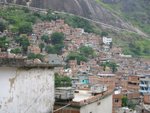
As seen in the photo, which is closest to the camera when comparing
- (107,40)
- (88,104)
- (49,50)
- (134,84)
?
(88,104)

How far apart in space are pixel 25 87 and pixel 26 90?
4cm

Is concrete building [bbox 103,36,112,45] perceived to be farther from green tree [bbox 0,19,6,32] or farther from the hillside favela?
green tree [bbox 0,19,6,32]

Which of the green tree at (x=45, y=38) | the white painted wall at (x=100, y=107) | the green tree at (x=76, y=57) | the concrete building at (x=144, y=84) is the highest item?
the green tree at (x=45, y=38)

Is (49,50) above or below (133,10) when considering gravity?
below

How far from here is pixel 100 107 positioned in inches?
253

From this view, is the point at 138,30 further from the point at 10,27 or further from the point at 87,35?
the point at 10,27

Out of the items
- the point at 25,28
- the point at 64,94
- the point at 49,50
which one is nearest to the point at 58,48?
the point at 49,50

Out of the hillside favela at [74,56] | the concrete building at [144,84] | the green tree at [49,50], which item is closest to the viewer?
the hillside favela at [74,56]

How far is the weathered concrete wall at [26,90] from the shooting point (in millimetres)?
4656

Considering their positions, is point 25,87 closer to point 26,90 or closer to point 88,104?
point 26,90

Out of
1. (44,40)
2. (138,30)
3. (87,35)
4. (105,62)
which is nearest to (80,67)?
(105,62)

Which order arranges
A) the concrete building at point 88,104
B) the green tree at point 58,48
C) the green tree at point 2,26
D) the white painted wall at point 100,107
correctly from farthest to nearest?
the green tree at point 58,48 → the green tree at point 2,26 → the white painted wall at point 100,107 → the concrete building at point 88,104

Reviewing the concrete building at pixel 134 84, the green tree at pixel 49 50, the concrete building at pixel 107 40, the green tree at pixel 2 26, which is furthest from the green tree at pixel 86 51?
the concrete building at pixel 134 84

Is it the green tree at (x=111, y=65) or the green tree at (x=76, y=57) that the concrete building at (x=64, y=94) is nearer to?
the green tree at (x=76, y=57)
